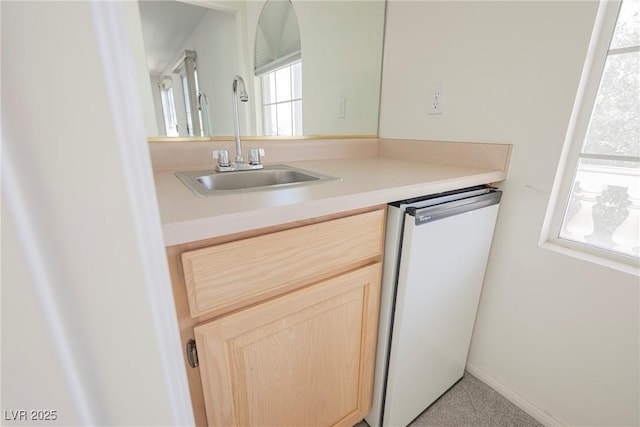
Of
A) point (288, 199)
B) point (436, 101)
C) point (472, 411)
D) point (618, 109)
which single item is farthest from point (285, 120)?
point (472, 411)

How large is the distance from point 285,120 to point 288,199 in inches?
33.3

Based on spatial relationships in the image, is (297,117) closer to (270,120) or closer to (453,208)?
(270,120)

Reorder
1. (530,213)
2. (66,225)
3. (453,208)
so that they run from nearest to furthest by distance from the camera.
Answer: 1. (66,225)
2. (453,208)
3. (530,213)

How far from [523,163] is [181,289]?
1180mm

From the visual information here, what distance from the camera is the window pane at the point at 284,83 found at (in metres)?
1.39

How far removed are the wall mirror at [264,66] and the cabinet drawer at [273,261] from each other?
0.76 metres

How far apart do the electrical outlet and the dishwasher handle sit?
453 millimetres

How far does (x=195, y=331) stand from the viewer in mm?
605

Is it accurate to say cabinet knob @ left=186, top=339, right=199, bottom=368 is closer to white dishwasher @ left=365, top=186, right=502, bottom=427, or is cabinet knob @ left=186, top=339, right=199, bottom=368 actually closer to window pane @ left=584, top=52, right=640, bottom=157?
white dishwasher @ left=365, top=186, right=502, bottom=427

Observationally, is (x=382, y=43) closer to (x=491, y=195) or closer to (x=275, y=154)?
(x=275, y=154)

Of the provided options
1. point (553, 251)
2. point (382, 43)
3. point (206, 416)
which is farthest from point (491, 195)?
point (206, 416)

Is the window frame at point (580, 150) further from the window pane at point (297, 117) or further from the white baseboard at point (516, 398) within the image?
the window pane at point (297, 117)

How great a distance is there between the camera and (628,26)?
33.1 inches

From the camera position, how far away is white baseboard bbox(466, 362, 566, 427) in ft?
3.70
